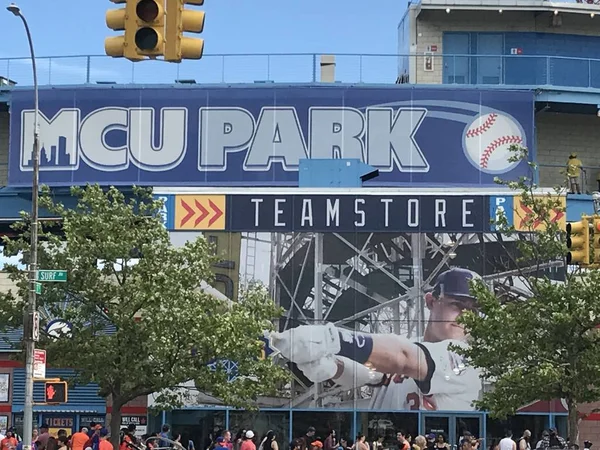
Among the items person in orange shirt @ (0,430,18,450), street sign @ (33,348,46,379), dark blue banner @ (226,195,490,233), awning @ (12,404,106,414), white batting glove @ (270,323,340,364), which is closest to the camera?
street sign @ (33,348,46,379)

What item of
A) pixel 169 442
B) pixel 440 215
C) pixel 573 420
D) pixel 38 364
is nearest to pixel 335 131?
pixel 440 215

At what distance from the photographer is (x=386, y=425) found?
121 ft


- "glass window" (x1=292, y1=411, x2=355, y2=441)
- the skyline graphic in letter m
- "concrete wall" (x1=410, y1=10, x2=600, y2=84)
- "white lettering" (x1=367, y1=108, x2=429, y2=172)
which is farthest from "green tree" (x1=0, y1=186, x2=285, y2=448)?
"concrete wall" (x1=410, y1=10, x2=600, y2=84)

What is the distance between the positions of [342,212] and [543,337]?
11.1 meters

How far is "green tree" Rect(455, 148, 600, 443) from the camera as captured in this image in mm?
27406

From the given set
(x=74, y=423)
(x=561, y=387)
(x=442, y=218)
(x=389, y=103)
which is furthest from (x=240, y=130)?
(x=561, y=387)

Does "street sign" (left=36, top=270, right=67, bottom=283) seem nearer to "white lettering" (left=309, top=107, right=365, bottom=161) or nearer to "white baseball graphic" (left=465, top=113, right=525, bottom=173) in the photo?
"white lettering" (left=309, top=107, right=365, bottom=161)

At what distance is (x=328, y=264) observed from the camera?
37.2 m

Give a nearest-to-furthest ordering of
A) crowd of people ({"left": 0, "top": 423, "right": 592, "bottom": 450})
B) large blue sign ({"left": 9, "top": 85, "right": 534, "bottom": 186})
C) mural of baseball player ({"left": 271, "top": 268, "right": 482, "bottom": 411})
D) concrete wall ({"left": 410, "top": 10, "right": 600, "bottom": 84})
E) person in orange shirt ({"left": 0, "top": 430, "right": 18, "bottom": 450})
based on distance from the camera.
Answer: crowd of people ({"left": 0, "top": 423, "right": 592, "bottom": 450}), person in orange shirt ({"left": 0, "top": 430, "right": 18, "bottom": 450}), mural of baseball player ({"left": 271, "top": 268, "right": 482, "bottom": 411}), large blue sign ({"left": 9, "top": 85, "right": 534, "bottom": 186}), concrete wall ({"left": 410, "top": 10, "right": 600, "bottom": 84})

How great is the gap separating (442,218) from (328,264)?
3970mm

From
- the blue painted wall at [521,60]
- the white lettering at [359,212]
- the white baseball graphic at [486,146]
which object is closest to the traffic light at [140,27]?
the white lettering at [359,212]

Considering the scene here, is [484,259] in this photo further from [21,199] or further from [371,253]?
[21,199]

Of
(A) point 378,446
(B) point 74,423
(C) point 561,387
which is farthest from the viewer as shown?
(B) point 74,423

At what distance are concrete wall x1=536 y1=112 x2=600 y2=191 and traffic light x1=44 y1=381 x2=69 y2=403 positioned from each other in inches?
1041
